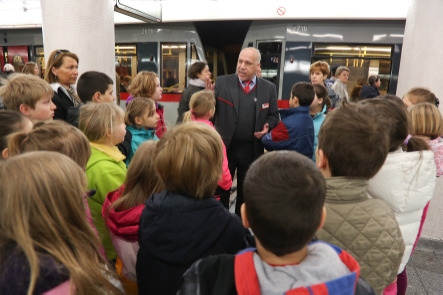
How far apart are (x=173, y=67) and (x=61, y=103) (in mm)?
5605

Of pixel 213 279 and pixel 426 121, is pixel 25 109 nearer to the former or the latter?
pixel 213 279

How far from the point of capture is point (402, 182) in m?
1.49

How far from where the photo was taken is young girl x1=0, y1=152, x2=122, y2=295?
0.90m

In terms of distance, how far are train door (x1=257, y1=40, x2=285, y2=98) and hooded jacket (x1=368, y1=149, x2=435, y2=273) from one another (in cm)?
590

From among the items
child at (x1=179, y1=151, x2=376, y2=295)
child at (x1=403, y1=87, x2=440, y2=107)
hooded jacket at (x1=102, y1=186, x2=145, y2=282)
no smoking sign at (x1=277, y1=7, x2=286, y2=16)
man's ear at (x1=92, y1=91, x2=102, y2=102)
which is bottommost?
hooded jacket at (x1=102, y1=186, x2=145, y2=282)

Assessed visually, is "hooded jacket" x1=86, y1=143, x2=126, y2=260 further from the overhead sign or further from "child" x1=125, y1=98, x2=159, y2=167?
the overhead sign

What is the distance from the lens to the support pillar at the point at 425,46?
10.7 feet

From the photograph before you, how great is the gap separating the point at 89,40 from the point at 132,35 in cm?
479

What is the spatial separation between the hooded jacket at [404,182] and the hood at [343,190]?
0.91 ft

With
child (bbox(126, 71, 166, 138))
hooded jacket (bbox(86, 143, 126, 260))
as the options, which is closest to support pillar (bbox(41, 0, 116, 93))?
child (bbox(126, 71, 166, 138))

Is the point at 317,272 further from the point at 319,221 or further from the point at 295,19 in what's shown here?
the point at 295,19

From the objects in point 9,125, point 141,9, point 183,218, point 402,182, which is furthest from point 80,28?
point 402,182

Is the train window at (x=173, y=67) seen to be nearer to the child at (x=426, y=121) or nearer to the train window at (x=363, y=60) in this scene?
the train window at (x=363, y=60)

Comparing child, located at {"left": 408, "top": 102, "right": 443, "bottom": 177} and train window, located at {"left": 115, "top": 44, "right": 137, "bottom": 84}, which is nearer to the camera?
child, located at {"left": 408, "top": 102, "right": 443, "bottom": 177}
